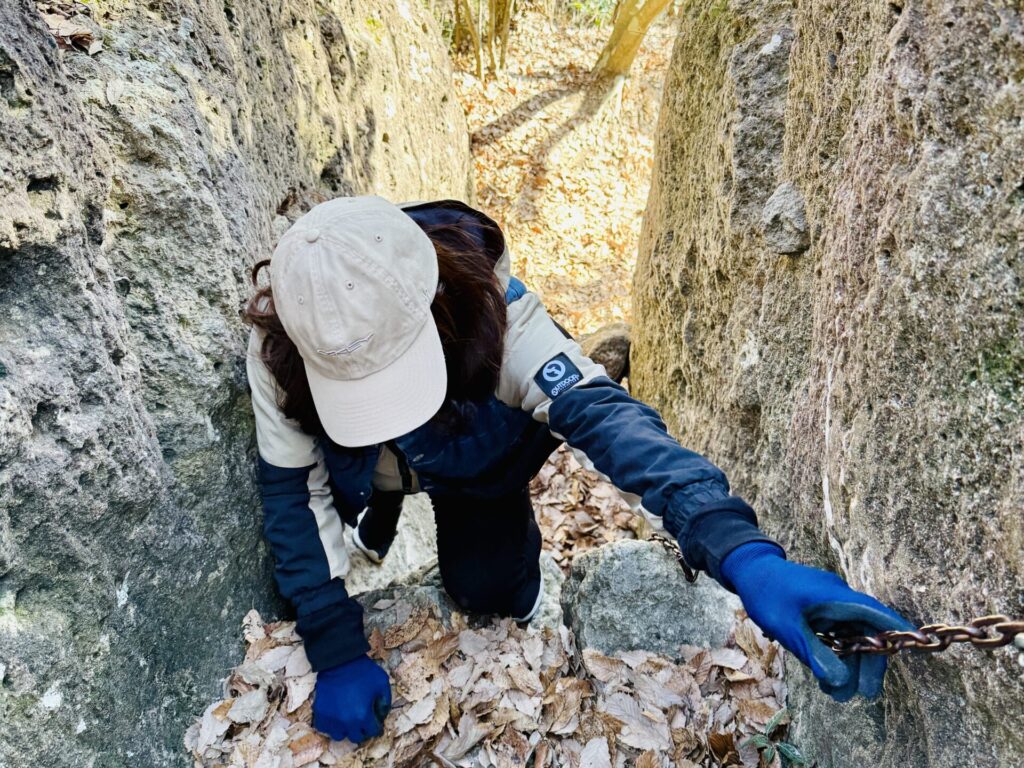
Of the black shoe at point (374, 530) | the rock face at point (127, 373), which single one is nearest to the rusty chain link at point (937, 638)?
the rock face at point (127, 373)

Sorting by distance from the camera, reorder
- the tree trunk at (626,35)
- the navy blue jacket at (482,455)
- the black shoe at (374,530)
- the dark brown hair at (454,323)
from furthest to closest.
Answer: the tree trunk at (626,35)
the black shoe at (374,530)
the dark brown hair at (454,323)
the navy blue jacket at (482,455)

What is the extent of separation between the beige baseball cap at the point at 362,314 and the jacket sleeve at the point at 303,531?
1.31ft

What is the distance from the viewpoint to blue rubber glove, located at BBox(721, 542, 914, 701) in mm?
1331

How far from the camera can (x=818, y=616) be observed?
1.37 meters

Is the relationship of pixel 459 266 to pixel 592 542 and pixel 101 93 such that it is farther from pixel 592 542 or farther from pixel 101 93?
pixel 592 542

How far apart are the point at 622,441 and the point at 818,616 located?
2.13ft

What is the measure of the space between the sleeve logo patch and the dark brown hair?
16 cm

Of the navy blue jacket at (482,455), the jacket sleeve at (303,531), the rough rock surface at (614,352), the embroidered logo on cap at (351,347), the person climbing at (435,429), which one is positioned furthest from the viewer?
the rough rock surface at (614,352)

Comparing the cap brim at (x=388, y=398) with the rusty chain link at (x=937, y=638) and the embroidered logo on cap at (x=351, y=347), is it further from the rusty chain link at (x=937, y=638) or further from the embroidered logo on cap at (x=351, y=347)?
the rusty chain link at (x=937, y=638)

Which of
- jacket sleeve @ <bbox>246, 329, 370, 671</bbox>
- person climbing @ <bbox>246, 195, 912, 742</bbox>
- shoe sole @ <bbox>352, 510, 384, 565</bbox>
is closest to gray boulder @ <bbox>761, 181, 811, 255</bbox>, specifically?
person climbing @ <bbox>246, 195, 912, 742</bbox>

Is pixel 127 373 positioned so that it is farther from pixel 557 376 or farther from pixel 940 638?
pixel 940 638

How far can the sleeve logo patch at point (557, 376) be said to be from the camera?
2012 millimetres

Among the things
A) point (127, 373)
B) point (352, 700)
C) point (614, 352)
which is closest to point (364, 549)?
point (352, 700)

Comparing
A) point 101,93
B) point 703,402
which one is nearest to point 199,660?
point 101,93
